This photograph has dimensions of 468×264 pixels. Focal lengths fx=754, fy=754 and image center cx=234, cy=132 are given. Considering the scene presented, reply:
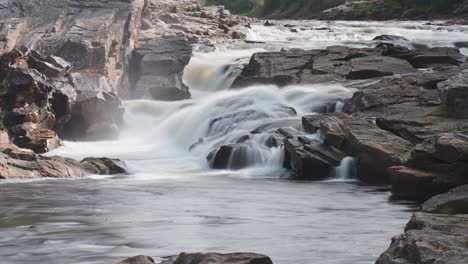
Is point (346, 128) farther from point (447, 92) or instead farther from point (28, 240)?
point (28, 240)

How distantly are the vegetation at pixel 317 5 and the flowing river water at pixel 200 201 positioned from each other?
55.8m

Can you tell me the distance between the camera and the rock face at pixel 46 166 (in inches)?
784

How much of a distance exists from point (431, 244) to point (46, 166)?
14538 mm

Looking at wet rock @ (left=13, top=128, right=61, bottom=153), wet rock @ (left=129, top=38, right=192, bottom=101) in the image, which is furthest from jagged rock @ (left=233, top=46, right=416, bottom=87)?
wet rock @ (left=13, top=128, right=61, bottom=153)

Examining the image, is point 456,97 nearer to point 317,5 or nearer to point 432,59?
point 432,59

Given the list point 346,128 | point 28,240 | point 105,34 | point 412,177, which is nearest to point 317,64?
point 105,34

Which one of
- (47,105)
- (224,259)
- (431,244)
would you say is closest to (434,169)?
(431,244)

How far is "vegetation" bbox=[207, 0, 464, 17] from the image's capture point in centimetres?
8331

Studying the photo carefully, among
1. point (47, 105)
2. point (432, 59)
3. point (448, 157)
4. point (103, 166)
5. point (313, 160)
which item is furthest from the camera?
point (432, 59)

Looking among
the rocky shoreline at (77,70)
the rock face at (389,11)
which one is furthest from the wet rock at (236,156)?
the rock face at (389,11)

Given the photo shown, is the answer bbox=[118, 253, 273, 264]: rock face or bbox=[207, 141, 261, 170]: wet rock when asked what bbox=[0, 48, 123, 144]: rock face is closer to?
bbox=[207, 141, 261, 170]: wet rock

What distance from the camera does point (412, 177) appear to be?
54.8ft

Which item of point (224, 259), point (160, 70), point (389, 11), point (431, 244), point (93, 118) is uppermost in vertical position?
point (389, 11)

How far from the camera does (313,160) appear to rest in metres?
20.4
